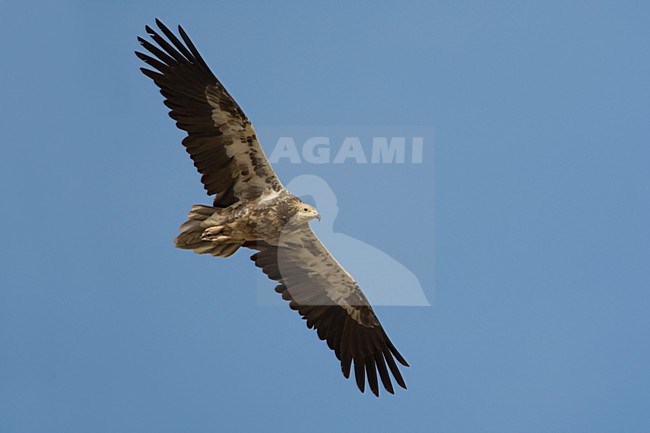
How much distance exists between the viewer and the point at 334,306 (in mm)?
20875

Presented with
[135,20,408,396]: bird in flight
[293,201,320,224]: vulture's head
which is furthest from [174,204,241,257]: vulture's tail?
[293,201,320,224]: vulture's head

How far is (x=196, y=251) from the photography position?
19.5 m

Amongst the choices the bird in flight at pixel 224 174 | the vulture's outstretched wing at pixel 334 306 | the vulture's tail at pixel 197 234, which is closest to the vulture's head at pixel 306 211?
the bird in flight at pixel 224 174

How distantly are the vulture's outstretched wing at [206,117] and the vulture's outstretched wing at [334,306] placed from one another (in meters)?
1.41

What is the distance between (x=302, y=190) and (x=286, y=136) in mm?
879

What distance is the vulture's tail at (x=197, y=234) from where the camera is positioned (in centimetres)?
1931

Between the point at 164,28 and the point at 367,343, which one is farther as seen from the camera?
the point at 367,343

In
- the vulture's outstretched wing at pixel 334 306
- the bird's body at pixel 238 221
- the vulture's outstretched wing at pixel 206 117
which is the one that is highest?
the vulture's outstretched wing at pixel 206 117

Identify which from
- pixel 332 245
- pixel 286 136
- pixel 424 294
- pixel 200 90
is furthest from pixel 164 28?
pixel 424 294

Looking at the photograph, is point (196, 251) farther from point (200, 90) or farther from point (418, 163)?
point (418, 163)

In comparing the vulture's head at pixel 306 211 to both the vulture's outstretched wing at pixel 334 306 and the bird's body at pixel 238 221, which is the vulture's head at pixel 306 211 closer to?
the bird's body at pixel 238 221

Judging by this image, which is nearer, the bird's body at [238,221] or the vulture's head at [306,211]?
the vulture's head at [306,211]

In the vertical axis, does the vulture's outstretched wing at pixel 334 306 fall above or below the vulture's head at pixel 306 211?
below

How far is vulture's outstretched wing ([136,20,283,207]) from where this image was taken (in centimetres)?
1905
